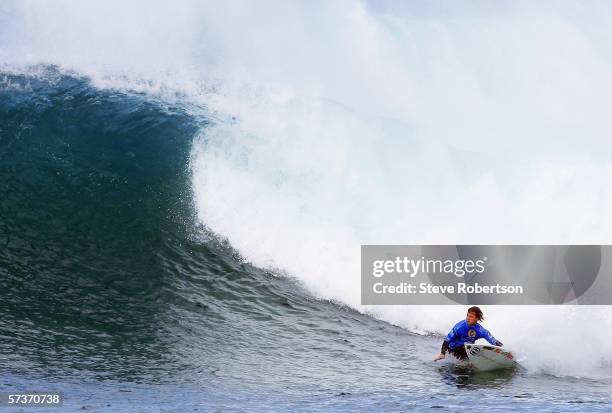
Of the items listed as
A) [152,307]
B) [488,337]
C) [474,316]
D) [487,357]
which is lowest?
[487,357]

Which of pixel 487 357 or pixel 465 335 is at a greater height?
pixel 465 335

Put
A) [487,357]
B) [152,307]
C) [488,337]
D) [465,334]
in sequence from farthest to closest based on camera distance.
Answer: [152,307]
[465,334]
[488,337]
[487,357]

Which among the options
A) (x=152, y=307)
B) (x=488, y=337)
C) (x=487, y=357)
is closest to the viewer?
(x=487, y=357)

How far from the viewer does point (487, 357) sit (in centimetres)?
1096

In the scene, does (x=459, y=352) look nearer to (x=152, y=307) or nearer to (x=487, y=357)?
(x=487, y=357)

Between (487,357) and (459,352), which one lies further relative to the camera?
(459,352)

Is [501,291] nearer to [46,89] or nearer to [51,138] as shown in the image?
[51,138]

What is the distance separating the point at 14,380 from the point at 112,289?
385 centimetres

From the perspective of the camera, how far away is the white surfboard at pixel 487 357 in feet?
35.9

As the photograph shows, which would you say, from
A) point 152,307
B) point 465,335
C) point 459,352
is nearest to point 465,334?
point 465,335

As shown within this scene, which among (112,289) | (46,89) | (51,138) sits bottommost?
(112,289)

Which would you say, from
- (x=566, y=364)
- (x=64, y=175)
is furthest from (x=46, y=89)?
(x=566, y=364)

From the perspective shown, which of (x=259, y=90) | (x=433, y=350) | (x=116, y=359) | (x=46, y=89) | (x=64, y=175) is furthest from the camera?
(x=259, y=90)

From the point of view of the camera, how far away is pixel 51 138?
17.4 m
